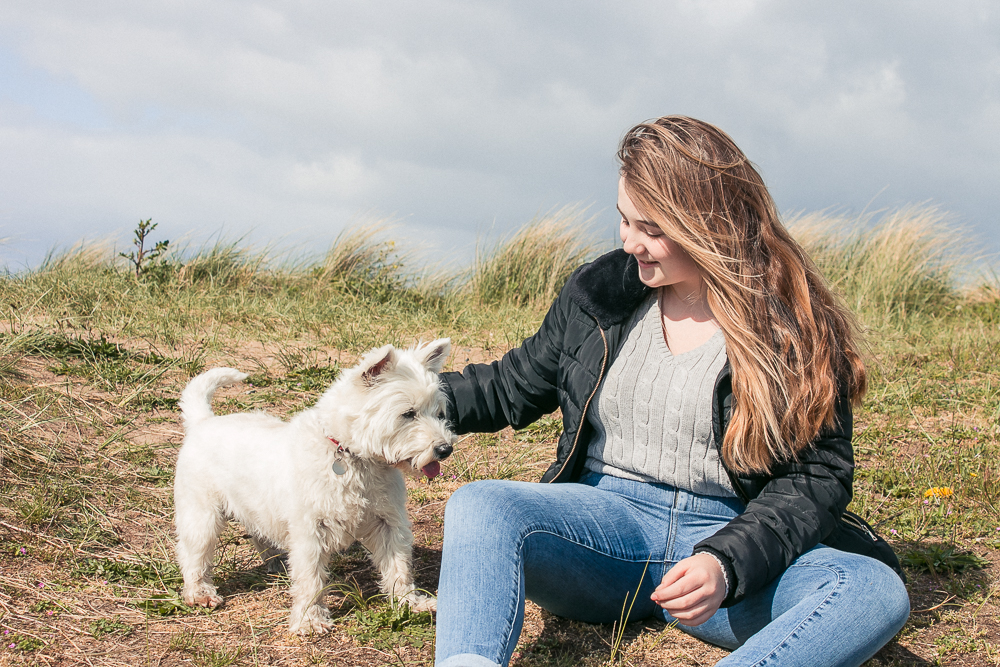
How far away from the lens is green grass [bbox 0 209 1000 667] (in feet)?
9.62

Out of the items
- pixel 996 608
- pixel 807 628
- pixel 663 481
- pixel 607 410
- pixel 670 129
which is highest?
pixel 670 129

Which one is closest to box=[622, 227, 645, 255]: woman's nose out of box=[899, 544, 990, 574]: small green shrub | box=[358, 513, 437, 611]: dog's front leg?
box=[358, 513, 437, 611]: dog's front leg

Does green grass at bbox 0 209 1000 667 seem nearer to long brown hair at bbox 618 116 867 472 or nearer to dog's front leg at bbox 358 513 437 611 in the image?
dog's front leg at bbox 358 513 437 611

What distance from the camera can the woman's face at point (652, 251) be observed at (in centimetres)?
264

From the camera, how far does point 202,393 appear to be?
3.53 meters

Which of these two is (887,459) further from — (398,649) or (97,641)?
(97,641)

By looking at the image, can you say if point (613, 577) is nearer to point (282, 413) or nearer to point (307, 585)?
point (307, 585)

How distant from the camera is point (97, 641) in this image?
2.90 m

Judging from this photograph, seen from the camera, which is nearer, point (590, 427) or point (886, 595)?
point (886, 595)

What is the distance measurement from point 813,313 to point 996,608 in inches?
62.6

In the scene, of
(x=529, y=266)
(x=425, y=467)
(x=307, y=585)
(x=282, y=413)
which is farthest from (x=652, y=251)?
(x=529, y=266)

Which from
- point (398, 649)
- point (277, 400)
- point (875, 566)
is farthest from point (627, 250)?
point (277, 400)

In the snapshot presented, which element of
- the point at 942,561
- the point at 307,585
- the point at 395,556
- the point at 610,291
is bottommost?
the point at 307,585

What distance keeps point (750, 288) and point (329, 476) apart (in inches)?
65.5
